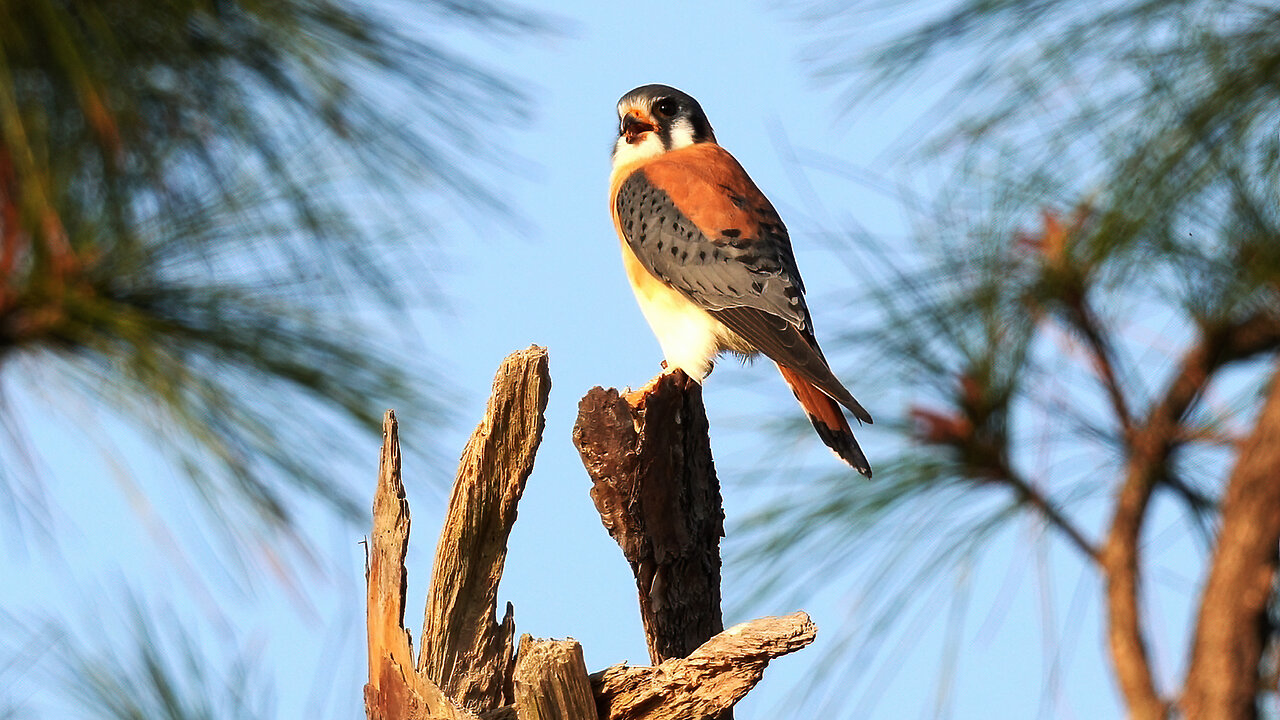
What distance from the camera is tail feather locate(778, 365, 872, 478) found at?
122 inches

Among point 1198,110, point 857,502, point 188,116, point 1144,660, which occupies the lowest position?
point 1144,660

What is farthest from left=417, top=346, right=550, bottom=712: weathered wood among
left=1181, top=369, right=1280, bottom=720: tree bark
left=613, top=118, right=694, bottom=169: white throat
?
left=613, top=118, right=694, bottom=169: white throat

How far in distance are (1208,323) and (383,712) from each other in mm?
1954

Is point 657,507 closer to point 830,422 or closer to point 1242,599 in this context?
point 830,422

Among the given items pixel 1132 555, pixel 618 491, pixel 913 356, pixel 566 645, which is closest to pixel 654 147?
pixel 913 356

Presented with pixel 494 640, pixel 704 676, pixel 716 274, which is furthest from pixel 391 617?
pixel 716 274

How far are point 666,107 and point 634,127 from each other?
11 centimetres

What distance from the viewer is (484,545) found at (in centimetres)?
231

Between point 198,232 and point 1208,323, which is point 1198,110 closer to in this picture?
point 1208,323

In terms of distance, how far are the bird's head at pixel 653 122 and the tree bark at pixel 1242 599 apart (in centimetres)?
198

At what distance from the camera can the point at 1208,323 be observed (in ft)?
9.86

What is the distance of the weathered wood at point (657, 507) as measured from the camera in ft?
8.93

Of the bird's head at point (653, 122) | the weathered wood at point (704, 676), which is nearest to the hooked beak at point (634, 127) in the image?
the bird's head at point (653, 122)

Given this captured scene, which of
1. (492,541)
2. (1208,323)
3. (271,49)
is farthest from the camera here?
(271,49)
